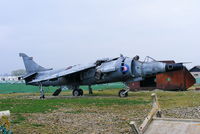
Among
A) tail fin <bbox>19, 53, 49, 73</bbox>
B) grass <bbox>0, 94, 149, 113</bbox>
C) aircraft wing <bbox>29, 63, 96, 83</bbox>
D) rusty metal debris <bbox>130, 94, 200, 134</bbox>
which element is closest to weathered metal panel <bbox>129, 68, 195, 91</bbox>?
aircraft wing <bbox>29, 63, 96, 83</bbox>

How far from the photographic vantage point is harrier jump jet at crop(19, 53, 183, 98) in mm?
24078

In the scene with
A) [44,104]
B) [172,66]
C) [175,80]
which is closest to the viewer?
[44,104]

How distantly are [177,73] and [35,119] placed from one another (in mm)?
21405

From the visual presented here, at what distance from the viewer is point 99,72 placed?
2550 cm

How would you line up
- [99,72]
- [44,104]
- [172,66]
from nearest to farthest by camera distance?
[44,104] → [172,66] → [99,72]

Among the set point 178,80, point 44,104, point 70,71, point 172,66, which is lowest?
point 44,104

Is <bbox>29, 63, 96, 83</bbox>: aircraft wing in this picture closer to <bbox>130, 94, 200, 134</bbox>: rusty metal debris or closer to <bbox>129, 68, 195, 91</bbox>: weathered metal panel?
<bbox>129, 68, 195, 91</bbox>: weathered metal panel

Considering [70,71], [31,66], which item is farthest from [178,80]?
[31,66]

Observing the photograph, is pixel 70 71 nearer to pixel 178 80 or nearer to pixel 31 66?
pixel 31 66

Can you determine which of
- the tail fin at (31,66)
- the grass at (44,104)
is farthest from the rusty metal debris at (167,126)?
the tail fin at (31,66)

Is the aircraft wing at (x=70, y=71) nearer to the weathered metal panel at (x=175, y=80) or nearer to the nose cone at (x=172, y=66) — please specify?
the nose cone at (x=172, y=66)

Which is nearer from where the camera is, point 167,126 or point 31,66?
point 167,126

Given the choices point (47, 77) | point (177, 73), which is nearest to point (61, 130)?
point (47, 77)

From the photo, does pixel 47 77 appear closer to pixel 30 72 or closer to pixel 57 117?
pixel 30 72
